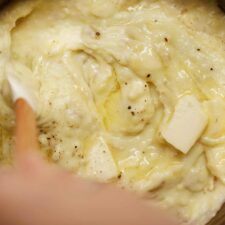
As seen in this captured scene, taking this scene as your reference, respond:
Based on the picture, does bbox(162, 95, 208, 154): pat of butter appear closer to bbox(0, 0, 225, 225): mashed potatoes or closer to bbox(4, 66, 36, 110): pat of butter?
bbox(0, 0, 225, 225): mashed potatoes

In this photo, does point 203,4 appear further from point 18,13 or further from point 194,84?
point 18,13

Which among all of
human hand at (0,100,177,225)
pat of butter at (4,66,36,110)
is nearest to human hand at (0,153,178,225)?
human hand at (0,100,177,225)

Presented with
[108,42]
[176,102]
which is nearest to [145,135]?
[176,102]

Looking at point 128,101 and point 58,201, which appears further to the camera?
point 128,101

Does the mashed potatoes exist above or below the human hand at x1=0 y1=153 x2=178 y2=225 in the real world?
above

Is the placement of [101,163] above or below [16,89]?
below

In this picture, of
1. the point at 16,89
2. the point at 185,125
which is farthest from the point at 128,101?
the point at 16,89

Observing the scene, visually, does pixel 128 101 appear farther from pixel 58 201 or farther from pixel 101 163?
pixel 58 201
